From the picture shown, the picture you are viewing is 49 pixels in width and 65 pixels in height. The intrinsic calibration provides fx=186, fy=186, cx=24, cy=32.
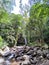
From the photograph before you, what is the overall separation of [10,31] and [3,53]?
259 inches

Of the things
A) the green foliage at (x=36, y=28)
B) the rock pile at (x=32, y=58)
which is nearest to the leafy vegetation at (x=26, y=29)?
the green foliage at (x=36, y=28)

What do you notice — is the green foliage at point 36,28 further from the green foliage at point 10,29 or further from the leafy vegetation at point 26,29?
the green foliage at point 10,29

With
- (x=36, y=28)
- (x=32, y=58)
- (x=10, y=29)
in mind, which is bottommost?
(x=32, y=58)

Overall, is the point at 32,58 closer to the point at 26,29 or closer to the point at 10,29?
the point at 26,29

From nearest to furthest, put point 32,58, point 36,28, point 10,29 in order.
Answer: point 32,58 < point 36,28 < point 10,29

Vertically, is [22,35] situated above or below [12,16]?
below

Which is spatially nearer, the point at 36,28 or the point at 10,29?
the point at 36,28

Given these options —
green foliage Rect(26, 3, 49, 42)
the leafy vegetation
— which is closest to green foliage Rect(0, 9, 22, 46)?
the leafy vegetation

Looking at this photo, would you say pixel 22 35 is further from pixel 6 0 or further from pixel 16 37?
pixel 6 0

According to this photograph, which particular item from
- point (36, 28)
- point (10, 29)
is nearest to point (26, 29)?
point (10, 29)

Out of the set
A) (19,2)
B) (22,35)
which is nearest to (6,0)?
(22,35)

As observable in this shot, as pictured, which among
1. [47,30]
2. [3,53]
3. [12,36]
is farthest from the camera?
[12,36]

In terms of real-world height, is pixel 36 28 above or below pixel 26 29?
above

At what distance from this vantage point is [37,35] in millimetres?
18125
